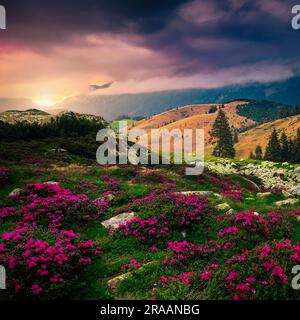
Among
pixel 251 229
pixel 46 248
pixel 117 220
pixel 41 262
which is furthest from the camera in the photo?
pixel 117 220

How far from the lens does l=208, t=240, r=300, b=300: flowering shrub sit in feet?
29.9

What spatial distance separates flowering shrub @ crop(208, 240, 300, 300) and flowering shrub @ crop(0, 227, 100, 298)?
15.6ft

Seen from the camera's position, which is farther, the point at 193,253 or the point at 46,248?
the point at 193,253

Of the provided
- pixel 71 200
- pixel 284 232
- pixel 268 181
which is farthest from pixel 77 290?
pixel 268 181

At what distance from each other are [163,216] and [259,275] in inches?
231

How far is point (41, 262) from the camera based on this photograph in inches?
398

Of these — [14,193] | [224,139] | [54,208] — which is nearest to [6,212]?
[54,208]

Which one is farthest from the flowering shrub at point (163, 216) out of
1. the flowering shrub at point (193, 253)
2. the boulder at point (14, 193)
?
the boulder at point (14, 193)

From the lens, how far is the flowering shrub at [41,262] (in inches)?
369

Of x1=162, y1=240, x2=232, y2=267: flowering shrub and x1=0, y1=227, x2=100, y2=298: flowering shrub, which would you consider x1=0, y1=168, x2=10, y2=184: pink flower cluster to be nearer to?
x1=0, y1=227, x2=100, y2=298: flowering shrub

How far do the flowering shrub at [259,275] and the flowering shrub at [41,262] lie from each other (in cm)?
476

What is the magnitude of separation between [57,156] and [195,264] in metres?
24.4

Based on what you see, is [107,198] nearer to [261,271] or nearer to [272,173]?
[261,271]
